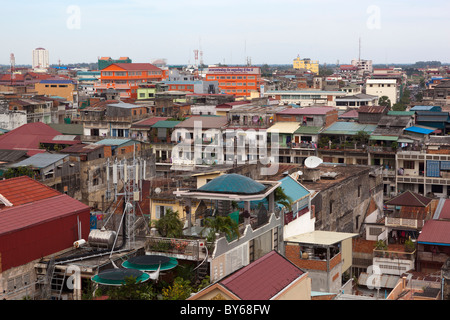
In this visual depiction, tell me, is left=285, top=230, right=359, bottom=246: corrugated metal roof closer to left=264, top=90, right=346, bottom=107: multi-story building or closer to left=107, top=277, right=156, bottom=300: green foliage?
left=107, top=277, right=156, bottom=300: green foliage

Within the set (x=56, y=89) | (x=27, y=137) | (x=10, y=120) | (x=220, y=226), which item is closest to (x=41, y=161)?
(x=27, y=137)

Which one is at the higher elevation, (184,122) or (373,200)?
(184,122)

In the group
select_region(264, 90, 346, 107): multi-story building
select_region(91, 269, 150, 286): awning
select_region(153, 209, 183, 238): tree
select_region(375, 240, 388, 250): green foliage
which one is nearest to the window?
select_region(375, 240, 388, 250): green foliage

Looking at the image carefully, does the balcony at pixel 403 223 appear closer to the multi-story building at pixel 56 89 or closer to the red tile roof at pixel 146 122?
the red tile roof at pixel 146 122

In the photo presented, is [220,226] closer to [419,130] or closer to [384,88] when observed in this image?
[419,130]

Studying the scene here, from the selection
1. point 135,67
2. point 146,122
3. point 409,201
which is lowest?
point 409,201
